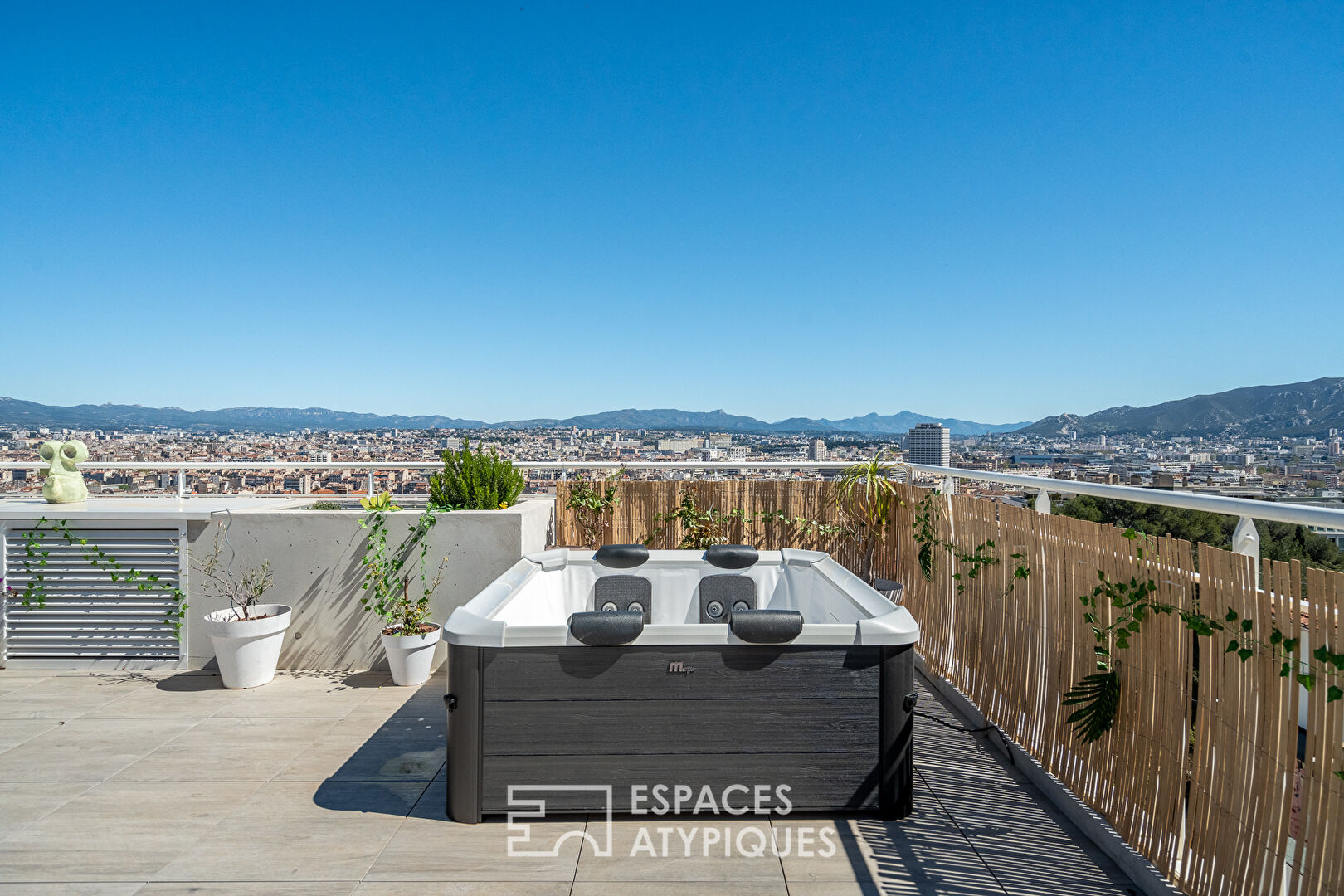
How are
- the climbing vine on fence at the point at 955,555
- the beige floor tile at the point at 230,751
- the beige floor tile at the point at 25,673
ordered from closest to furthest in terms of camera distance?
the beige floor tile at the point at 230,751
the climbing vine on fence at the point at 955,555
the beige floor tile at the point at 25,673

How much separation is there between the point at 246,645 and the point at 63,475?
183cm

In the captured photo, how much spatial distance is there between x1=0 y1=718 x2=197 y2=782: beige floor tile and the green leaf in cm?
346

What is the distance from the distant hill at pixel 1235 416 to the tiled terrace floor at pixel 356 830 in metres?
5.80

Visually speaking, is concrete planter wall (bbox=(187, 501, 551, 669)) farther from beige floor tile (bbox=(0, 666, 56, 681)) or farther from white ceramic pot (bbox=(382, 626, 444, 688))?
beige floor tile (bbox=(0, 666, 56, 681))

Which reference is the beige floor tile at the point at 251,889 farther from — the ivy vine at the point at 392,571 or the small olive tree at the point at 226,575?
the small olive tree at the point at 226,575

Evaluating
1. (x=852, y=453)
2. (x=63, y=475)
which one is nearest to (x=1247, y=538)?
(x=852, y=453)

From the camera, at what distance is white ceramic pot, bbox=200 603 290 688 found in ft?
11.9

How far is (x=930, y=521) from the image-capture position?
158 inches

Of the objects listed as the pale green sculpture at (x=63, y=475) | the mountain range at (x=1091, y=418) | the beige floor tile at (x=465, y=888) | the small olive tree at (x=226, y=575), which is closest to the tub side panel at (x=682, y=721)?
the beige floor tile at (x=465, y=888)

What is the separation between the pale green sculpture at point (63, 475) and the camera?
423cm

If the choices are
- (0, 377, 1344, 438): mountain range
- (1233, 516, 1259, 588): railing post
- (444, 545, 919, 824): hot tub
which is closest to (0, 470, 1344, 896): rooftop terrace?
(1233, 516, 1259, 588): railing post

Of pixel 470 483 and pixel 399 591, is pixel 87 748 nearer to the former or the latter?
pixel 399 591

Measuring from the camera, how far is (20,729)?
3145 millimetres

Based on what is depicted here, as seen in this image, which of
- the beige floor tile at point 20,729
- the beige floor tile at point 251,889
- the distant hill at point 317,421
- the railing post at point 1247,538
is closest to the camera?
the railing post at point 1247,538
